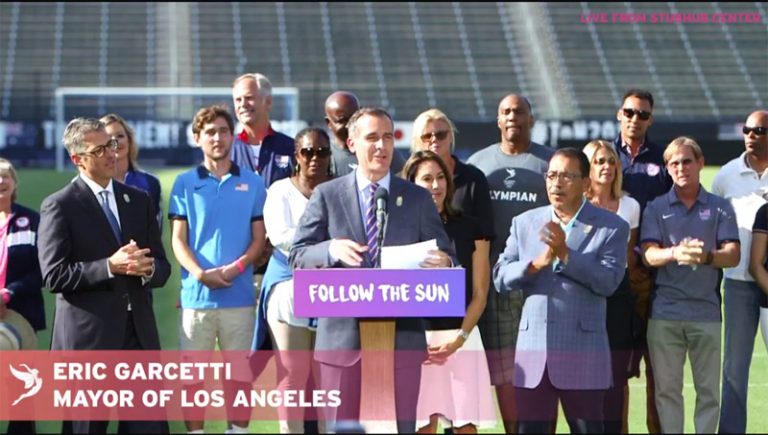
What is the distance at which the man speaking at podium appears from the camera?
5.15 meters

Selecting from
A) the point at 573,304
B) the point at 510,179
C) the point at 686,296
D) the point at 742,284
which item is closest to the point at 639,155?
the point at 510,179

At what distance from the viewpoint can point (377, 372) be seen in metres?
5.03

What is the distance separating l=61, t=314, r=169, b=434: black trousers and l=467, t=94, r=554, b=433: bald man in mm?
1946

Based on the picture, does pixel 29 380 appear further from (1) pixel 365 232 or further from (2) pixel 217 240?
(1) pixel 365 232

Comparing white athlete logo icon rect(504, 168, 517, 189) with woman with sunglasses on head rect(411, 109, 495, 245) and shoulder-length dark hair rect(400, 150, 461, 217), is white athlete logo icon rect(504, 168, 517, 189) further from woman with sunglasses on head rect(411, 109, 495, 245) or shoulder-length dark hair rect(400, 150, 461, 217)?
shoulder-length dark hair rect(400, 150, 461, 217)

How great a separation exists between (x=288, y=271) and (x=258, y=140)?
1.37 metres

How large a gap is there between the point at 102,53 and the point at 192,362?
31.7 m

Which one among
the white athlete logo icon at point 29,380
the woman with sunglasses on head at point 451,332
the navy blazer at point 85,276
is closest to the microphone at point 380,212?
the woman with sunglasses on head at point 451,332

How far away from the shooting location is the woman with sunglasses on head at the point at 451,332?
641 centimetres

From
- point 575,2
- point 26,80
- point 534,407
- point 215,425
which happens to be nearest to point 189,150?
point 26,80

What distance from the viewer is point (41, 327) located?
7.04 m

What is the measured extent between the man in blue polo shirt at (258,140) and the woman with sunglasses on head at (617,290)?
1.90 metres

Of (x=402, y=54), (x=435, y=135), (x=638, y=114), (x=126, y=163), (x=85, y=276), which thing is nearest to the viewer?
(x=85, y=276)

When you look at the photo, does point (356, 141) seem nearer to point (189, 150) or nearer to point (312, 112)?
point (189, 150)
